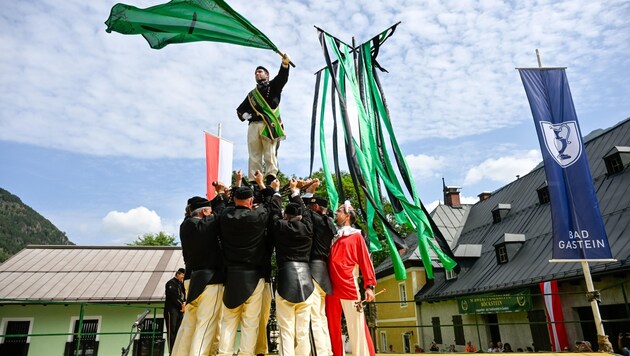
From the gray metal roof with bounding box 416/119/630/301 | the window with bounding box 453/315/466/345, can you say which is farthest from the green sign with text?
the window with bounding box 453/315/466/345

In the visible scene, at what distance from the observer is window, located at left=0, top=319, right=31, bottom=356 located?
16234mm

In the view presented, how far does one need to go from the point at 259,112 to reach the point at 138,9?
244 centimetres

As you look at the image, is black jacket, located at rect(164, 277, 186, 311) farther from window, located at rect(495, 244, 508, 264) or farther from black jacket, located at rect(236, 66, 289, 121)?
window, located at rect(495, 244, 508, 264)

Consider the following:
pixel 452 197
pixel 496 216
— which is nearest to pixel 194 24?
pixel 496 216

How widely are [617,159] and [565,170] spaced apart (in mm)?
14627

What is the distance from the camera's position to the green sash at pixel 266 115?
6516 millimetres

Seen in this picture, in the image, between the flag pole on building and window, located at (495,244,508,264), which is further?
window, located at (495,244,508,264)

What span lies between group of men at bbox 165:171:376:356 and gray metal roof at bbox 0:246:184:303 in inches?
567

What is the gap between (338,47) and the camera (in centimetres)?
876

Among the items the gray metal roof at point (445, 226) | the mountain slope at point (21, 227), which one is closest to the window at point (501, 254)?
the gray metal roof at point (445, 226)

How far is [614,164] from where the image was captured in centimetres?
1884

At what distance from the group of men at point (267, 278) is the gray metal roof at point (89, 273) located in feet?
47.2

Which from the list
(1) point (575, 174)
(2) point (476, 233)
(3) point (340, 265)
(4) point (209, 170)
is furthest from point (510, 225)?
(3) point (340, 265)

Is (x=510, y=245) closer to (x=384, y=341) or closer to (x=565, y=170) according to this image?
(x=384, y=341)
